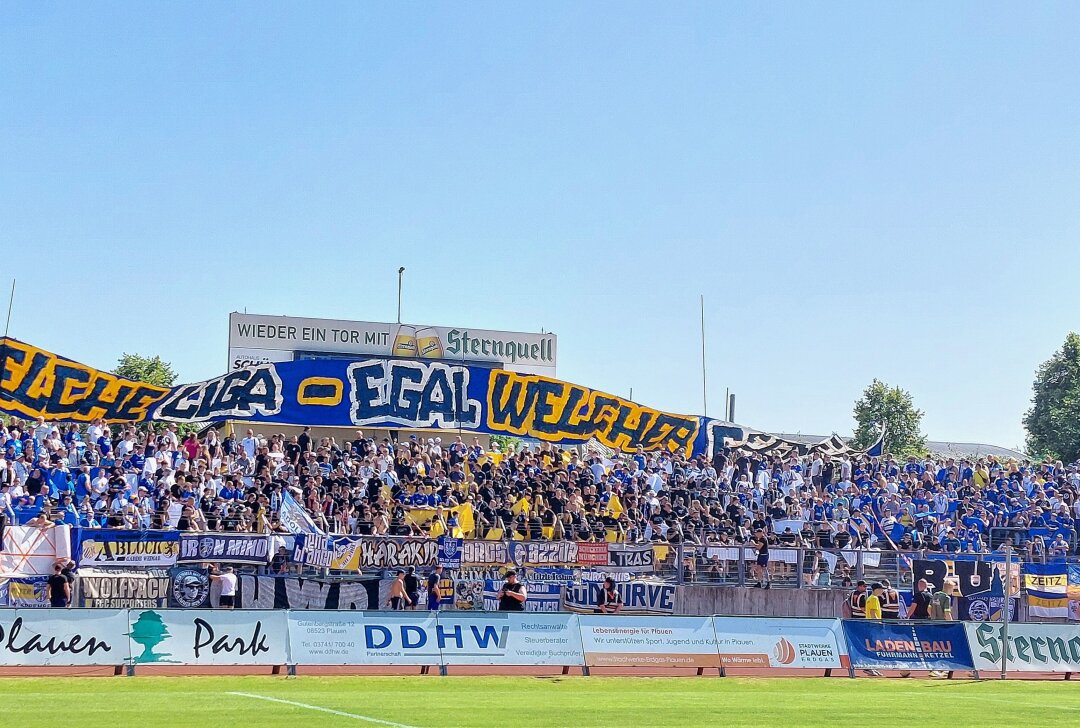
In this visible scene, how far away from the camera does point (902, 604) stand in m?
30.8

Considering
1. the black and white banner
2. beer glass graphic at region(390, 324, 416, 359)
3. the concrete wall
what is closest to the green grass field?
the black and white banner

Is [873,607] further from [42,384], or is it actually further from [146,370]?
[146,370]

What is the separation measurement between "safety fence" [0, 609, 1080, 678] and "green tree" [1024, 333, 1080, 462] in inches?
2257

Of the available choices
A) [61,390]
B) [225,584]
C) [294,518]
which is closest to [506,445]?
[61,390]

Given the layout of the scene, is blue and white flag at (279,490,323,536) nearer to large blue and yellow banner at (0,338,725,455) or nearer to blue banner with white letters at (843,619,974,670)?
large blue and yellow banner at (0,338,725,455)

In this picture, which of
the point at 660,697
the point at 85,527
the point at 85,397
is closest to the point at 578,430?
the point at 85,397

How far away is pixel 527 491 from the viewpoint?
107 feet

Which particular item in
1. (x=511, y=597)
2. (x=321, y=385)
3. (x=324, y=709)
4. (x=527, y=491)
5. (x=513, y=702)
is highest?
(x=321, y=385)

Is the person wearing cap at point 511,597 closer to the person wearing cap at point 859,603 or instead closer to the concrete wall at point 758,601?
the person wearing cap at point 859,603

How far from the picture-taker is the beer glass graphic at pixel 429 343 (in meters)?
64.1

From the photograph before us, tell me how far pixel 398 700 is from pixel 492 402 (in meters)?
22.6

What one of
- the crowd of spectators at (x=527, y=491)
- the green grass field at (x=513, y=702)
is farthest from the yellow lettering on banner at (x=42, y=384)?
the green grass field at (x=513, y=702)

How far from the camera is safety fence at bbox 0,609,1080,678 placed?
19.5 meters

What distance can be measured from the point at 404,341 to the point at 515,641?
42684mm
